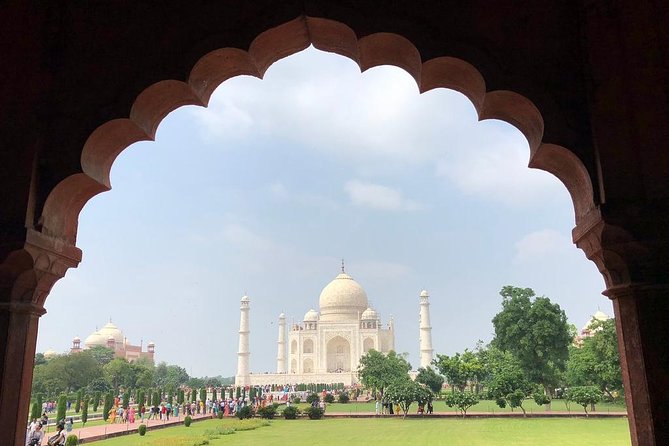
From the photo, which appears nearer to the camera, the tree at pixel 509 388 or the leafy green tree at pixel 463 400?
the leafy green tree at pixel 463 400

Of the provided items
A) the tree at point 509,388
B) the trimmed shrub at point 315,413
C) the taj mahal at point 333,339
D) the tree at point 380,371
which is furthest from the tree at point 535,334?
the taj mahal at point 333,339

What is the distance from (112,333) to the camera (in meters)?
58.9

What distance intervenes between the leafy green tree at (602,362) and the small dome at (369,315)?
28833mm

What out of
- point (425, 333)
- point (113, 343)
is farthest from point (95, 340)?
point (425, 333)

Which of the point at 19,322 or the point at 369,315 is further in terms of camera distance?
the point at 369,315

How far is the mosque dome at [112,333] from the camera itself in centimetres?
5844

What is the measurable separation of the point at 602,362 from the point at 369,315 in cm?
3131

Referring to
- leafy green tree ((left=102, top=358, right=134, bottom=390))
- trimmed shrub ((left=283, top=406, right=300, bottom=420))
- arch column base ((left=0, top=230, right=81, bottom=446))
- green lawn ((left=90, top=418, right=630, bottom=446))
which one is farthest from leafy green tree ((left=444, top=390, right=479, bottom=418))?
leafy green tree ((left=102, top=358, right=134, bottom=390))

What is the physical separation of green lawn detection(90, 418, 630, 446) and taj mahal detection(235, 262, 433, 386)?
99.6 ft

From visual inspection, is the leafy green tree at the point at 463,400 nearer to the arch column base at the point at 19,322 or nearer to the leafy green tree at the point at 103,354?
the arch column base at the point at 19,322

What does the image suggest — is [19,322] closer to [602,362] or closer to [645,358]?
[645,358]

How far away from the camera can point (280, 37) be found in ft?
10.4

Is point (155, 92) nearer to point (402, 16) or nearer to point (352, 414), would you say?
point (402, 16)

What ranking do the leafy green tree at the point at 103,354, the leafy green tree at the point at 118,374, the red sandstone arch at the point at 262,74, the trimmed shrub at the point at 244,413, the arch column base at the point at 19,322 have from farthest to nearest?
the leafy green tree at the point at 103,354
the leafy green tree at the point at 118,374
the trimmed shrub at the point at 244,413
the red sandstone arch at the point at 262,74
the arch column base at the point at 19,322
